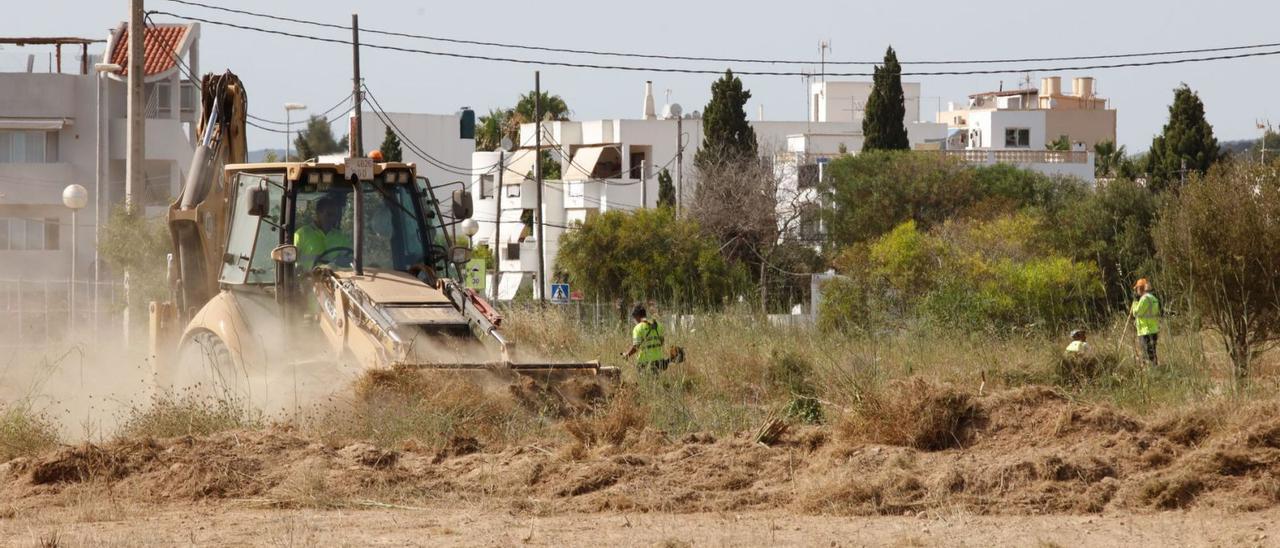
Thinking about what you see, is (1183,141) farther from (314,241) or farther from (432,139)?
(314,241)

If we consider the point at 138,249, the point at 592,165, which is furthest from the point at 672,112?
the point at 138,249

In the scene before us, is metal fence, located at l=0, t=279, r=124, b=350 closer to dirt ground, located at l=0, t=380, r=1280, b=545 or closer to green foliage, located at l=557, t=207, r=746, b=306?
green foliage, located at l=557, t=207, r=746, b=306

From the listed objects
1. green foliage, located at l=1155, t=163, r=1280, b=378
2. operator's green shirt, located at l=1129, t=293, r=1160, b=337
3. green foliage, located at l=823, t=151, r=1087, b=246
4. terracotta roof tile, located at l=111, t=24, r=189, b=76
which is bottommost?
operator's green shirt, located at l=1129, t=293, r=1160, b=337

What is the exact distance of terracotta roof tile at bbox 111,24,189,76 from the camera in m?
49.3

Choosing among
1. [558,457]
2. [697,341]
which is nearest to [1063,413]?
[558,457]

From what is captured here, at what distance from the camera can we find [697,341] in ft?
79.1

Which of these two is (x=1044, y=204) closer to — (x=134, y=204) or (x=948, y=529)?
(x=134, y=204)

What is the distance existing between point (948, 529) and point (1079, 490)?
1512 millimetres

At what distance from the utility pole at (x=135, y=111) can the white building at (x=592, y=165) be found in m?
44.0

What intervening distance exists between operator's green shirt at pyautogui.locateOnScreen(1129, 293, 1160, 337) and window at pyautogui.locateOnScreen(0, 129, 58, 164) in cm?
3633

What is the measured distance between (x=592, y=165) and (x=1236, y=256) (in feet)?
195

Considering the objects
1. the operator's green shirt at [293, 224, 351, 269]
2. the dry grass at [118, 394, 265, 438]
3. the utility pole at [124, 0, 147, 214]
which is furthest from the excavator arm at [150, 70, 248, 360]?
the utility pole at [124, 0, 147, 214]

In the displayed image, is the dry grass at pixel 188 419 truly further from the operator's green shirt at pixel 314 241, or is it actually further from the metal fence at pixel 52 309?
the metal fence at pixel 52 309

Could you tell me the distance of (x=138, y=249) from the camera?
2794cm
